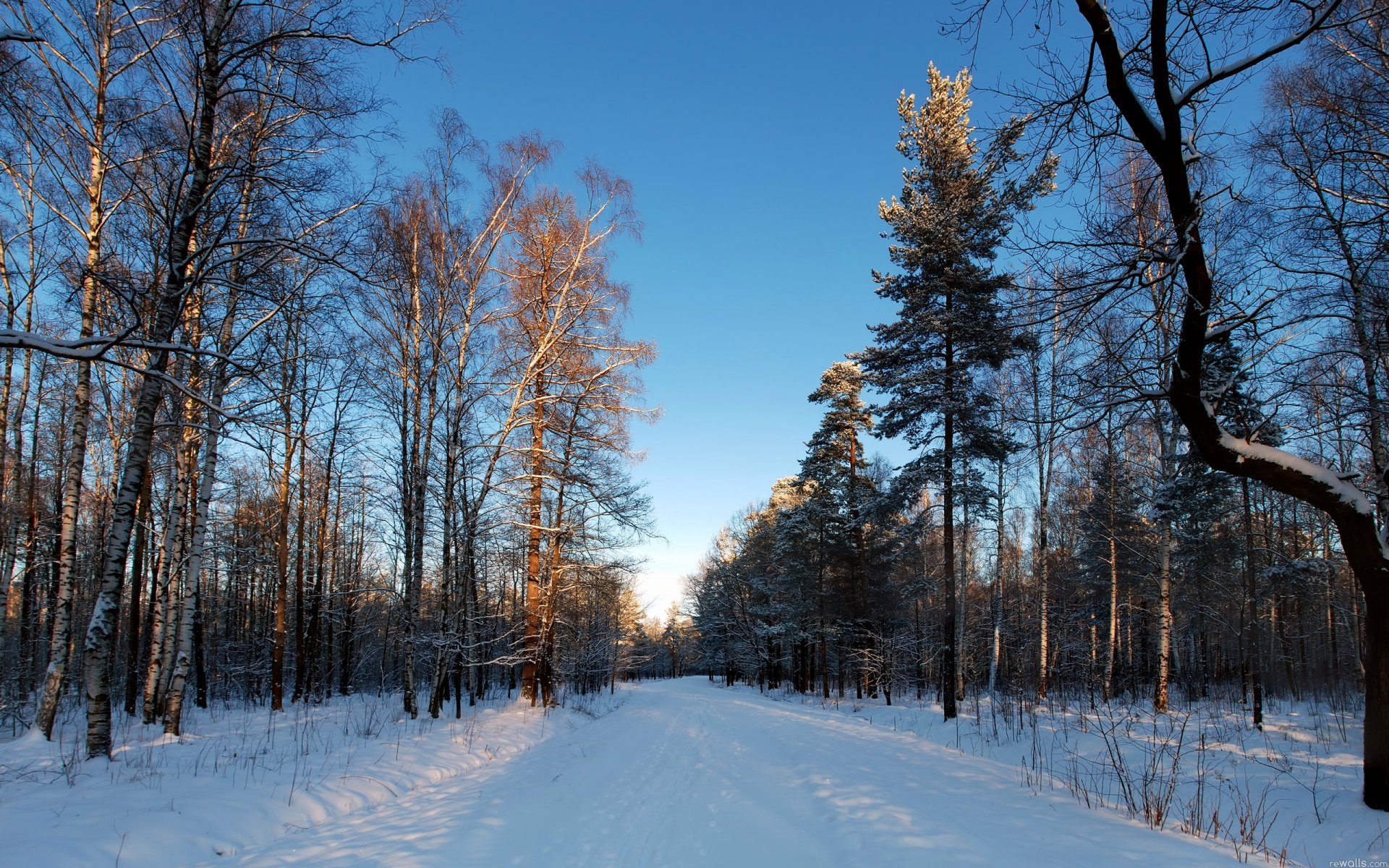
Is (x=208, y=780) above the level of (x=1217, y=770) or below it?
above

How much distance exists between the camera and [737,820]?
237 inches

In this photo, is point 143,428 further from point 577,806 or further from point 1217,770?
point 1217,770

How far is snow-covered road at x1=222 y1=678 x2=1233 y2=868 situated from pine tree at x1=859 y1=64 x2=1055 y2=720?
7354mm

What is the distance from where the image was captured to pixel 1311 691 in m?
19.2

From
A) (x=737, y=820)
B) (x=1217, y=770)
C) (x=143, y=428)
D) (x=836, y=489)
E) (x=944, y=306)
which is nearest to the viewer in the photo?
(x=737, y=820)

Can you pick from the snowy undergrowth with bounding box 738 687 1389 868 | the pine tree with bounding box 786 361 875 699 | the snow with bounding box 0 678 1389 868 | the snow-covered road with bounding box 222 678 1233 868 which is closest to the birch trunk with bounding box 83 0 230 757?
the snow with bounding box 0 678 1389 868

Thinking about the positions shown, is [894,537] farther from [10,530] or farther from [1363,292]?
[10,530]

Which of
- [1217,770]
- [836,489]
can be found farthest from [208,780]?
[836,489]

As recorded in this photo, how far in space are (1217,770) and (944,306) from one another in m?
11.1

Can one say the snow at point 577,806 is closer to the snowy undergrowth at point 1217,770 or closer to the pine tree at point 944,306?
the snowy undergrowth at point 1217,770

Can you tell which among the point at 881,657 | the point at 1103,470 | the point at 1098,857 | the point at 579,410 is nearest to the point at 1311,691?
the point at 1103,470

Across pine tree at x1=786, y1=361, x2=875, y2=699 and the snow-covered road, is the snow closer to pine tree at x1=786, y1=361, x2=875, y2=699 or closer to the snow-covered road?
the snow-covered road

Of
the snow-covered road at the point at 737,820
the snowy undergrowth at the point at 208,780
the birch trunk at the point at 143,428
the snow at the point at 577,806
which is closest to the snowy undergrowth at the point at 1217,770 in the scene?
the snow at the point at 577,806

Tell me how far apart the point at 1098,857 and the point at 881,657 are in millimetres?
17426
